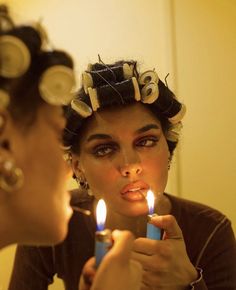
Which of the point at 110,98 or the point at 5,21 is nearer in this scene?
the point at 5,21

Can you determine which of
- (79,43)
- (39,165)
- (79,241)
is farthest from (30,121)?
(79,43)

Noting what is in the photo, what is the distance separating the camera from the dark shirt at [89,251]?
1.11 meters

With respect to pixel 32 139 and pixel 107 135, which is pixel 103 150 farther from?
pixel 32 139

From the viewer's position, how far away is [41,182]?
1.93 feet

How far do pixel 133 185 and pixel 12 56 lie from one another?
1.66ft

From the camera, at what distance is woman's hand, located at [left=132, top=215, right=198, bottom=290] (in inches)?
32.1

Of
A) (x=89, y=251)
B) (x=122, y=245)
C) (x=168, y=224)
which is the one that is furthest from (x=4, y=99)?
(x=89, y=251)

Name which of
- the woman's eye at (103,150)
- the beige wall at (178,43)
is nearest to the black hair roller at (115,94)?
the woman's eye at (103,150)

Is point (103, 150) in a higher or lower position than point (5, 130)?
lower

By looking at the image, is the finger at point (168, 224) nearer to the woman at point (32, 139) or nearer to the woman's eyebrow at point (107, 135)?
the woman at point (32, 139)

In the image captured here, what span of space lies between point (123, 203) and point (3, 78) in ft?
1.69

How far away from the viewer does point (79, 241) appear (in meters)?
1.18

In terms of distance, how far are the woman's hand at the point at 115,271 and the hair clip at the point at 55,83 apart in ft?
0.78

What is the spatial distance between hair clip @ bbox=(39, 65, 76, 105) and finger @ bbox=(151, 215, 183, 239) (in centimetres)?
31
